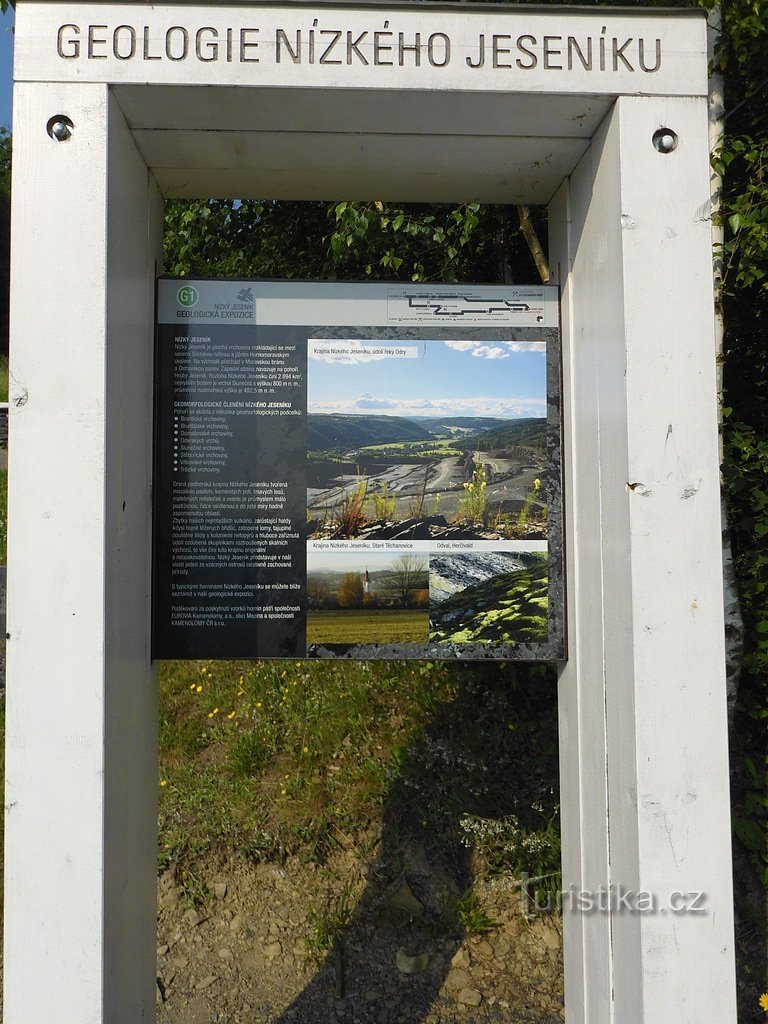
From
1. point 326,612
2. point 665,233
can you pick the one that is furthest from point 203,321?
point 665,233

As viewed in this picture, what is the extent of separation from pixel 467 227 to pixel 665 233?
179 cm

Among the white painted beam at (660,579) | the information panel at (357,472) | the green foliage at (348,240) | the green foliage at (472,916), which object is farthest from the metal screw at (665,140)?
the green foliage at (472,916)

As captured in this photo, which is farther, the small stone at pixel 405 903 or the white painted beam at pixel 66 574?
the small stone at pixel 405 903

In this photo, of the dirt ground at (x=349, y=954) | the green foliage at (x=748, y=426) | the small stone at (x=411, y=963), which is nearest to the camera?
the green foliage at (x=748, y=426)

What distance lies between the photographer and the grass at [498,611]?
2055mm

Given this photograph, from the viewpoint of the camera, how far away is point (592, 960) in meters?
1.92

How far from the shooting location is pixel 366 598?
80.4 inches

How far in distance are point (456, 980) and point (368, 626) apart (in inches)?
79.1

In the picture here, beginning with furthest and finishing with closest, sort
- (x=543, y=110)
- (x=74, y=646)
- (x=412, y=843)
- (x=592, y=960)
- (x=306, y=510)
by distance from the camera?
1. (x=412, y=843)
2. (x=306, y=510)
3. (x=592, y=960)
4. (x=543, y=110)
5. (x=74, y=646)

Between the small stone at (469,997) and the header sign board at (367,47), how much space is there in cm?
322

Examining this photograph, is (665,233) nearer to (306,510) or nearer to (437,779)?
(306,510)

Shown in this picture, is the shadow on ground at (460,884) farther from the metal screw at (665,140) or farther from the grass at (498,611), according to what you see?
the metal screw at (665,140)

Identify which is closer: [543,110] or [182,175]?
[543,110]

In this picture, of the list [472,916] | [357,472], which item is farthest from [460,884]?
[357,472]
